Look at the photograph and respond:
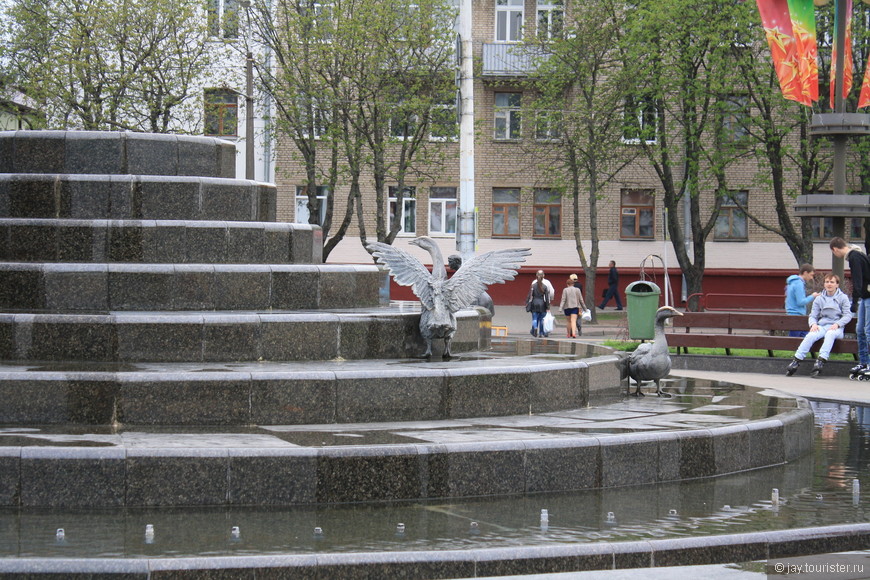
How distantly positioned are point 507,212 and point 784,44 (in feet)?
81.5

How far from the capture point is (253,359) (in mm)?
9844

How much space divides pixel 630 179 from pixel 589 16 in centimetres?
741

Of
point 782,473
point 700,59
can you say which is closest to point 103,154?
point 782,473

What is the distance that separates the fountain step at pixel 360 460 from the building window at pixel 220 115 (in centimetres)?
3124

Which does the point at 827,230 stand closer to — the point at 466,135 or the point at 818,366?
the point at 466,135

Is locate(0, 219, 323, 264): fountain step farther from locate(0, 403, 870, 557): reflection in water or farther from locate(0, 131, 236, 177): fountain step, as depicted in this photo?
locate(0, 403, 870, 557): reflection in water

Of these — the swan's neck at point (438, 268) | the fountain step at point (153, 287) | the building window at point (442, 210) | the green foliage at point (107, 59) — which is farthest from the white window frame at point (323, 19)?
the swan's neck at point (438, 268)

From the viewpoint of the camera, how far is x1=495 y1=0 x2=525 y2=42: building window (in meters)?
43.8

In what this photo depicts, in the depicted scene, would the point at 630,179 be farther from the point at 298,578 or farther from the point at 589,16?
the point at 298,578

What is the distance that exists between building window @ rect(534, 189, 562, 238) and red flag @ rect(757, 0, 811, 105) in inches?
964

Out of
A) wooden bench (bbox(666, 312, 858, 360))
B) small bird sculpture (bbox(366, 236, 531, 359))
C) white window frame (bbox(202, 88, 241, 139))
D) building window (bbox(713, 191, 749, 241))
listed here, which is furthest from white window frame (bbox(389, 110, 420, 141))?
small bird sculpture (bbox(366, 236, 531, 359))

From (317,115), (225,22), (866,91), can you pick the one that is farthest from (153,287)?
(225,22)

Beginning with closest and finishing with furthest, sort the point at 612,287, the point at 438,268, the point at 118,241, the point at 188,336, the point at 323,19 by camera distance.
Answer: the point at 188,336, the point at 438,268, the point at 118,241, the point at 323,19, the point at 612,287

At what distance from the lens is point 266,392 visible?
871cm
